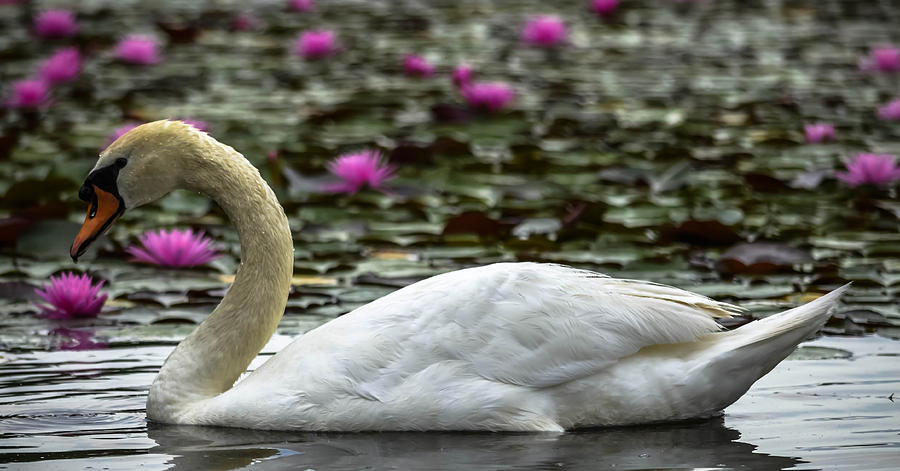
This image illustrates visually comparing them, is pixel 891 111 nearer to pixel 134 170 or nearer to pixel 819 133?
pixel 819 133

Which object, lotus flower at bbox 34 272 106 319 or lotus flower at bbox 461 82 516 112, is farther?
lotus flower at bbox 461 82 516 112

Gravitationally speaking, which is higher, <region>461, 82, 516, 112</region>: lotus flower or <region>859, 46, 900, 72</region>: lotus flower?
<region>859, 46, 900, 72</region>: lotus flower

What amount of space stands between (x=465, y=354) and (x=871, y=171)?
148 inches

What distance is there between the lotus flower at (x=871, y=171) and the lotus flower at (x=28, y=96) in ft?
17.5

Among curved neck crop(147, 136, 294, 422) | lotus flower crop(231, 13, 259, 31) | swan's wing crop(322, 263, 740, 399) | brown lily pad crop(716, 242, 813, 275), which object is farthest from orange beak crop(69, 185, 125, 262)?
lotus flower crop(231, 13, 259, 31)

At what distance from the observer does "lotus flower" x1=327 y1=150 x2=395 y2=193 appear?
7574 mm

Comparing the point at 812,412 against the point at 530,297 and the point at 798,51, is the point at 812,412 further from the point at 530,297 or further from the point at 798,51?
the point at 798,51

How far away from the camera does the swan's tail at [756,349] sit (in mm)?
4414

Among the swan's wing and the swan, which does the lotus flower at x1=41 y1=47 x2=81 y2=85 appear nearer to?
the swan

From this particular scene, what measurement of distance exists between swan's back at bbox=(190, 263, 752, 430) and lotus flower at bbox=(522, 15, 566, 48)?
8.19 meters

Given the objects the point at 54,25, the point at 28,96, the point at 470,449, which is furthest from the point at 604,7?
the point at 470,449

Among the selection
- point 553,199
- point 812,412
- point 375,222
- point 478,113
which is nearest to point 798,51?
point 478,113

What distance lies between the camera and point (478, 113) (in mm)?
10062

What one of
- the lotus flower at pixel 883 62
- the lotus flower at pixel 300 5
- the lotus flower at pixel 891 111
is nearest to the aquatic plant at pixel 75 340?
the lotus flower at pixel 891 111
